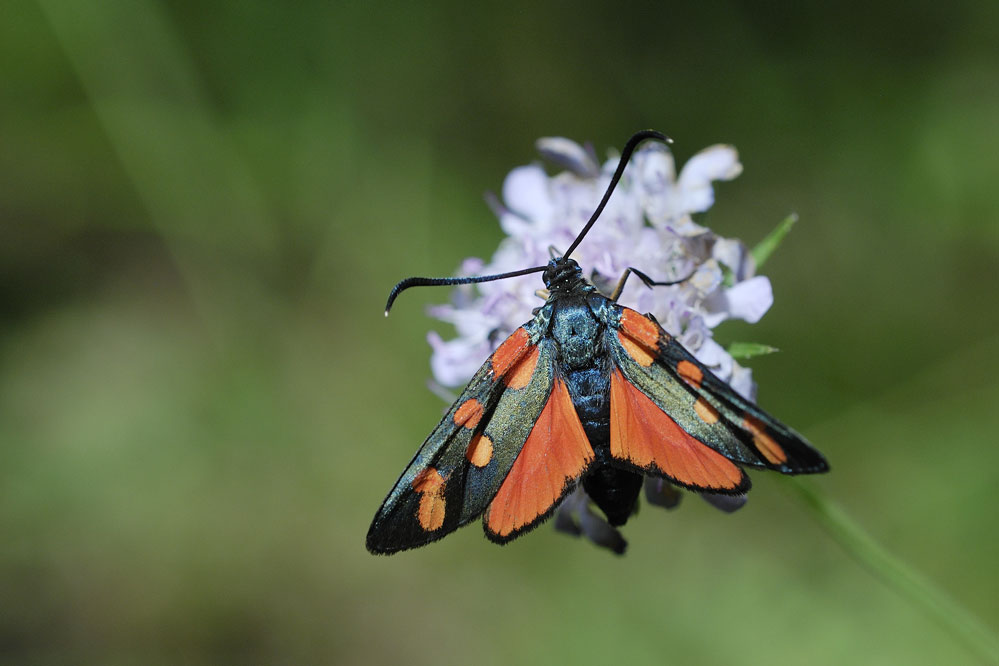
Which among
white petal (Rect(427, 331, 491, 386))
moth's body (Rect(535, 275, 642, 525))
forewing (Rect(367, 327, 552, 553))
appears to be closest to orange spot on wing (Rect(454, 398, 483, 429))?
forewing (Rect(367, 327, 552, 553))

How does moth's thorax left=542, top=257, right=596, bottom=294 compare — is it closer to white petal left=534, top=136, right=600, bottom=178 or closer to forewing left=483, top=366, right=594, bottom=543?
forewing left=483, top=366, right=594, bottom=543

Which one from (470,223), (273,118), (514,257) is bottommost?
(514,257)

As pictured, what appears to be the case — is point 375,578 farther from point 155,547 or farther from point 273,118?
point 273,118

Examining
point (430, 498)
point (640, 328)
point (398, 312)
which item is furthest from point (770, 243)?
point (398, 312)

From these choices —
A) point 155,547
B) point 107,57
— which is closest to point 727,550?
point 155,547

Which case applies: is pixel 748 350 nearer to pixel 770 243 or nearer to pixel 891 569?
pixel 770 243

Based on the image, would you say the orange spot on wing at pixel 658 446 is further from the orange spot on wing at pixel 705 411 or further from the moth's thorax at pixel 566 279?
the moth's thorax at pixel 566 279

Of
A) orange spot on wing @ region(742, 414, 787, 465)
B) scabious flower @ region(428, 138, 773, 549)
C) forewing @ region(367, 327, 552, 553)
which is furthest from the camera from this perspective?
scabious flower @ region(428, 138, 773, 549)
